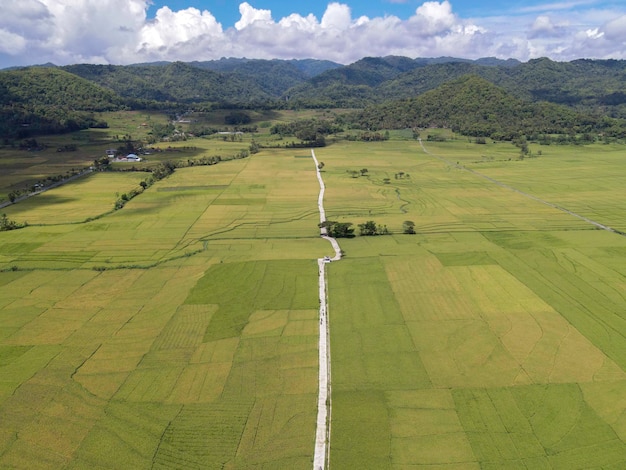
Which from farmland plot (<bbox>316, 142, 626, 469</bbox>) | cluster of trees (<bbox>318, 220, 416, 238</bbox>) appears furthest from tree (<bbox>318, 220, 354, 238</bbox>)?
farmland plot (<bbox>316, 142, 626, 469</bbox>)

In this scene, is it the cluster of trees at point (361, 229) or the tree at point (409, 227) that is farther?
the tree at point (409, 227)

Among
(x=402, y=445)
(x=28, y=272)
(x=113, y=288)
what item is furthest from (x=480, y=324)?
(x=28, y=272)

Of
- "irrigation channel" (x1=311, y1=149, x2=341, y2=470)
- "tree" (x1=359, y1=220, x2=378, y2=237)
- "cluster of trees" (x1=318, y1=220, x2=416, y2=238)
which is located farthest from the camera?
"tree" (x1=359, y1=220, x2=378, y2=237)

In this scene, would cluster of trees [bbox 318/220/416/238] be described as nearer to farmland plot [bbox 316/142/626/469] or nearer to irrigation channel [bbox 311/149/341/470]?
farmland plot [bbox 316/142/626/469]

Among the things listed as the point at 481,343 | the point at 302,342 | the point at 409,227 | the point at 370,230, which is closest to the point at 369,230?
the point at 370,230

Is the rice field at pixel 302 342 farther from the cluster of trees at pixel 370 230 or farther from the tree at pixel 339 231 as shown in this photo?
the cluster of trees at pixel 370 230

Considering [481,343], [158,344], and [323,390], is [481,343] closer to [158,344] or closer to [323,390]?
[323,390]

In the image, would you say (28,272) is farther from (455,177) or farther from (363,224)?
(455,177)

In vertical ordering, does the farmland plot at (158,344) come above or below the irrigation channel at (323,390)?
above

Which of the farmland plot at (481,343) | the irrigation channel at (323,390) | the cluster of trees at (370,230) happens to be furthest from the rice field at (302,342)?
the cluster of trees at (370,230)
